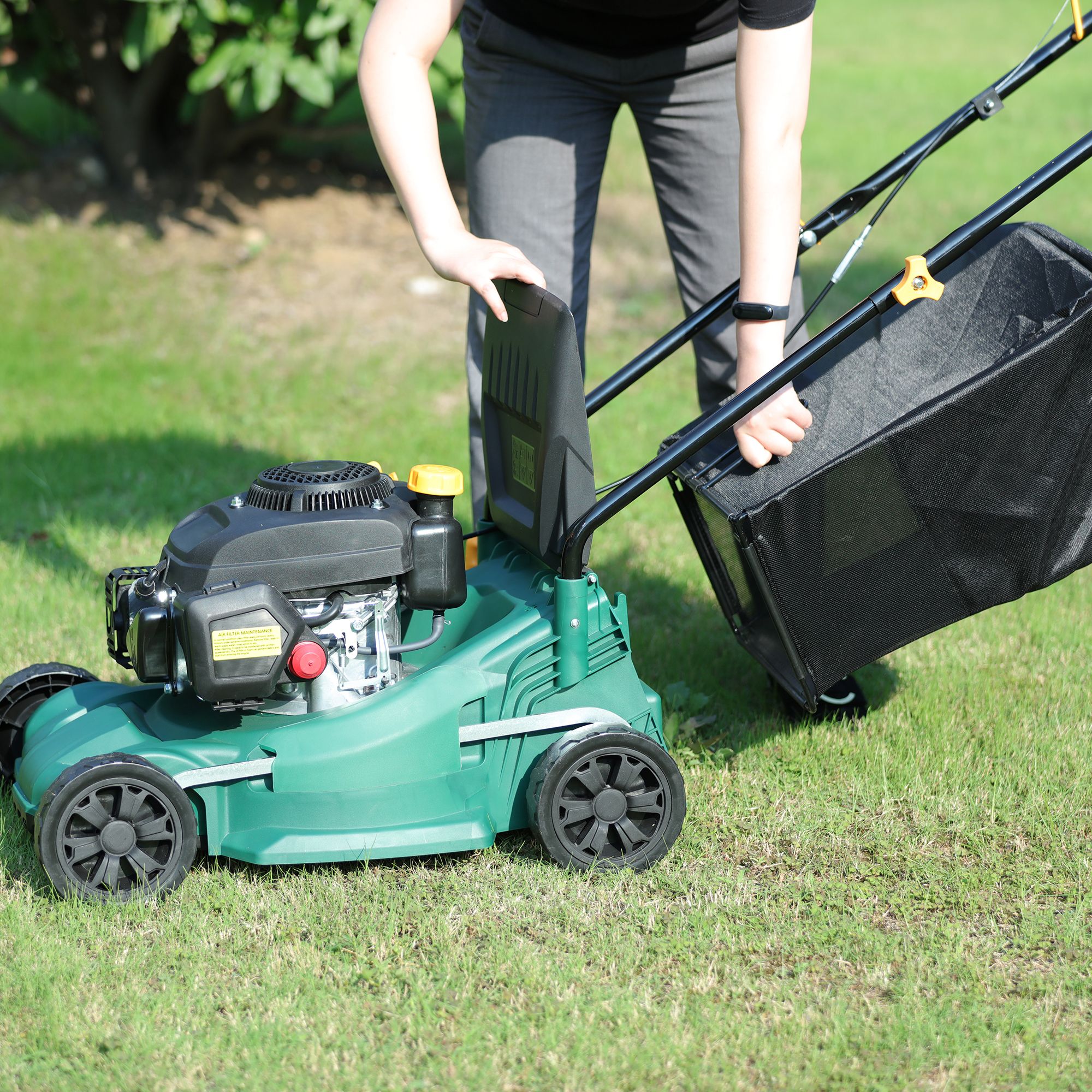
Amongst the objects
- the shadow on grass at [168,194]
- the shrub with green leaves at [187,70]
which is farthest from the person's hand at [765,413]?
the shadow on grass at [168,194]

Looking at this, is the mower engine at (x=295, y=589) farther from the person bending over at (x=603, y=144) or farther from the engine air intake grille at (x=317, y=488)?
the person bending over at (x=603, y=144)

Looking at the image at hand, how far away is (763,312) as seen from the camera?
221 centimetres

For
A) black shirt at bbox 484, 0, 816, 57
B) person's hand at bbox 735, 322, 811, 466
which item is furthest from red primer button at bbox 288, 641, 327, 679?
black shirt at bbox 484, 0, 816, 57

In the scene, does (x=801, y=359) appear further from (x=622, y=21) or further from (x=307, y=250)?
(x=307, y=250)

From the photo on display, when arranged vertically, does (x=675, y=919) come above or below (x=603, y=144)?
below

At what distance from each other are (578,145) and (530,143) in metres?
0.10

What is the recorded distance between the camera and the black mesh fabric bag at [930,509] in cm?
214

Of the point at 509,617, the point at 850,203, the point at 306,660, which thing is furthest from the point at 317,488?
the point at 850,203

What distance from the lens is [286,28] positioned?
5348 mm

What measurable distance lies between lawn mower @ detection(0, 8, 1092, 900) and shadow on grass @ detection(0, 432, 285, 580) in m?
1.45

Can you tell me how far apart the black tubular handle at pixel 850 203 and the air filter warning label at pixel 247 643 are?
78 centimetres

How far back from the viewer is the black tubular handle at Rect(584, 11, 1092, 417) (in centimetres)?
254

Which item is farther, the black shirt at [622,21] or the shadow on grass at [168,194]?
the shadow on grass at [168,194]

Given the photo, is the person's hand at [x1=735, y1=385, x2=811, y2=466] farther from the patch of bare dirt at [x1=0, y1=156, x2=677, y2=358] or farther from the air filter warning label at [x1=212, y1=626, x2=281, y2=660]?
the patch of bare dirt at [x1=0, y1=156, x2=677, y2=358]
